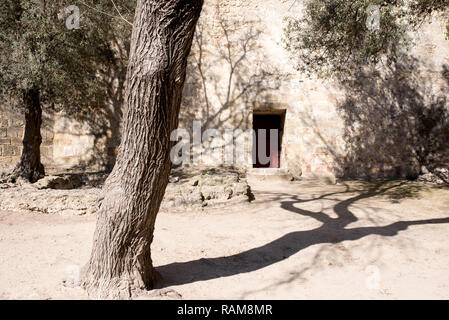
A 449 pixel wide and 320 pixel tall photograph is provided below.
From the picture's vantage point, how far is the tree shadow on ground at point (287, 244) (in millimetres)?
3279

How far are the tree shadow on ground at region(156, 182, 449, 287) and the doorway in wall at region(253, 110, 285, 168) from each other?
355cm

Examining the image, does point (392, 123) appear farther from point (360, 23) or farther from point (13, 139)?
point (13, 139)

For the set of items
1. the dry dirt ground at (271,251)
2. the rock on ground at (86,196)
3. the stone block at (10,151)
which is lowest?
the dry dirt ground at (271,251)

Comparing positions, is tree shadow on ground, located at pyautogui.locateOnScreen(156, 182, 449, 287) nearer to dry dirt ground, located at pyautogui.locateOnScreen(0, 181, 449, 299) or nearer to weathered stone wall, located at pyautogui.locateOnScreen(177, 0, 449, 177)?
dry dirt ground, located at pyautogui.locateOnScreen(0, 181, 449, 299)

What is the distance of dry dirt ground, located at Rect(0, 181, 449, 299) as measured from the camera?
2922mm

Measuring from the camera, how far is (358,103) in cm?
891

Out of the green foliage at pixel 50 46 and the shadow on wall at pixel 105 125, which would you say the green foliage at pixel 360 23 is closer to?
the green foliage at pixel 50 46

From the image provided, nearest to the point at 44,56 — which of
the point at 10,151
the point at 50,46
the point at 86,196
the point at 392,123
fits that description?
the point at 50,46

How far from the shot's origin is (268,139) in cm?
1012

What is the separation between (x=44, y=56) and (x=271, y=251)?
17.3 ft

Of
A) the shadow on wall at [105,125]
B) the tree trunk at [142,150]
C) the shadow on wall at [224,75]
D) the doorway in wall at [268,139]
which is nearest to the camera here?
the tree trunk at [142,150]

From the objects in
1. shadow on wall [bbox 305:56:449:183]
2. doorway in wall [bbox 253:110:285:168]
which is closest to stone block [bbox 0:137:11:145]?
doorway in wall [bbox 253:110:285:168]

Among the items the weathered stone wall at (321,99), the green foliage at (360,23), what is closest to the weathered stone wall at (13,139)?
the weathered stone wall at (321,99)

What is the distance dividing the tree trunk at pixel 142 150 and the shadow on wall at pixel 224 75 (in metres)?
6.51
